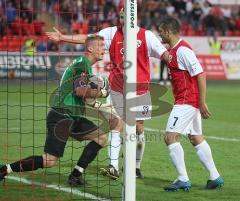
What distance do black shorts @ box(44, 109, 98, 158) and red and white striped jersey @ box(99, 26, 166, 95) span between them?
111 cm

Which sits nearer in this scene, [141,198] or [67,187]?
[141,198]

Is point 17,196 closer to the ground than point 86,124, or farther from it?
closer to the ground

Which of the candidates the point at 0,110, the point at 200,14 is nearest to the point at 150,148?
→ the point at 0,110

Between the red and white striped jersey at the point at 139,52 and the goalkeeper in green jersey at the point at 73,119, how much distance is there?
0.79 metres

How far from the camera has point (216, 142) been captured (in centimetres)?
1198

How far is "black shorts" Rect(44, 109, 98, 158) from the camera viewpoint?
25.6 feet

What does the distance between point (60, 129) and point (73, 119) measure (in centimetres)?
22

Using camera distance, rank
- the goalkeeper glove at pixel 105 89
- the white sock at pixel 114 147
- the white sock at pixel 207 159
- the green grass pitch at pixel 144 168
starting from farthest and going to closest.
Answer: the white sock at pixel 114 147, the white sock at pixel 207 159, the goalkeeper glove at pixel 105 89, the green grass pitch at pixel 144 168

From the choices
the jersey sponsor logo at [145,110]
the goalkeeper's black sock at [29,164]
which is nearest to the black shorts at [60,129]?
the goalkeeper's black sock at [29,164]

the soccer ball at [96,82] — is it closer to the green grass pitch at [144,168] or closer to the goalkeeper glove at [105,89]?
the goalkeeper glove at [105,89]

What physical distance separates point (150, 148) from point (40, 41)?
1395cm

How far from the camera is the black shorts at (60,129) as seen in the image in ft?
25.6

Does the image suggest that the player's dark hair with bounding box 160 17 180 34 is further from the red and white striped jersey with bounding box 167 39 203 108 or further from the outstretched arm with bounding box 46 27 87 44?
the outstretched arm with bounding box 46 27 87 44

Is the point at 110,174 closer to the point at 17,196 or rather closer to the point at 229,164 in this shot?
the point at 17,196
